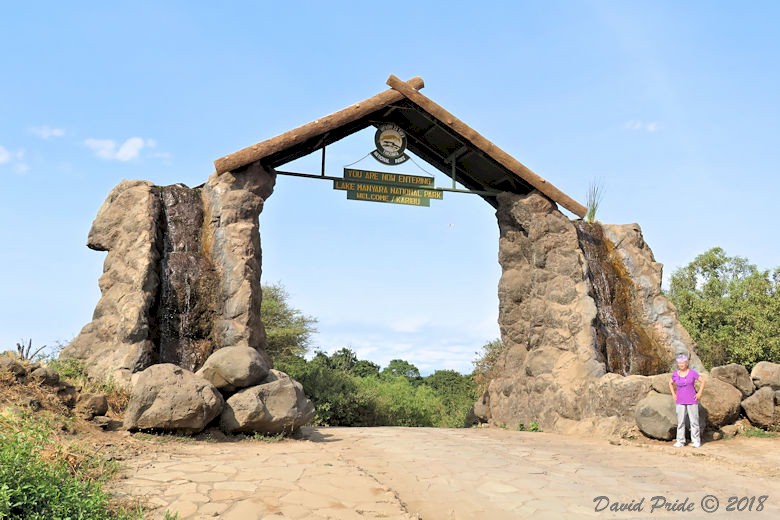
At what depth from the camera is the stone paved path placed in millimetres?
5730

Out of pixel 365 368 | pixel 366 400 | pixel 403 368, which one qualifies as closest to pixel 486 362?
pixel 366 400

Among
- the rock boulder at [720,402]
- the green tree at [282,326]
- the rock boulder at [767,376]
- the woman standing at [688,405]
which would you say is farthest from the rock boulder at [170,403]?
the green tree at [282,326]

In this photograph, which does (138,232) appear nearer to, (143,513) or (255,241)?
(255,241)

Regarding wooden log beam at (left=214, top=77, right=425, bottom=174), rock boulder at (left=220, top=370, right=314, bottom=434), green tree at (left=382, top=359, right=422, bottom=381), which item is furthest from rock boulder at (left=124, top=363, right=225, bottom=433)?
green tree at (left=382, top=359, right=422, bottom=381)

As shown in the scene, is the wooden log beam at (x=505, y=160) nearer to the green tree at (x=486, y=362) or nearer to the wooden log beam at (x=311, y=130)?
the wooden log beam at (x=311, y=130)

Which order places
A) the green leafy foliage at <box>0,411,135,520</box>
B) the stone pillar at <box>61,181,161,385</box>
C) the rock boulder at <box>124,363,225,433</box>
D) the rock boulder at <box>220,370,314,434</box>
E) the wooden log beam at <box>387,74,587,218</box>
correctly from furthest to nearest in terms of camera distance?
the wooden log beam at <box>387,74,587,218</box> → the stone pillar at <box>61,181,161,385</box> → the rock boulder at <box>220,370,314,434</box> → the rock boulder at <box>124,363,225,433</box> → the green leafy foliage at <box>0,411,135,520</box>

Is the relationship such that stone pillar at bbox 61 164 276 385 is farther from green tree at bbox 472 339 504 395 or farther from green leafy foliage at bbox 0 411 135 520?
green tree at bbox 472 339 504 395

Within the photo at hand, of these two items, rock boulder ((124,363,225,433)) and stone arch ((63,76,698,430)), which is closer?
rock boulder ((124,363,225,433))

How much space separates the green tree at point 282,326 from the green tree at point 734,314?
16.4 m

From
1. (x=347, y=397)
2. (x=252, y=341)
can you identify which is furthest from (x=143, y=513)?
(x=347, y=397)

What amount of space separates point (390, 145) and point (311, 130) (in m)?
2.40

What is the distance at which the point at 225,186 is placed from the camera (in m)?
12.5

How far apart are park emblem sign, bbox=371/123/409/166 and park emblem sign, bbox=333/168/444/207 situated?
1.27 ft

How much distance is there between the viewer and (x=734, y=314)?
27031mm
